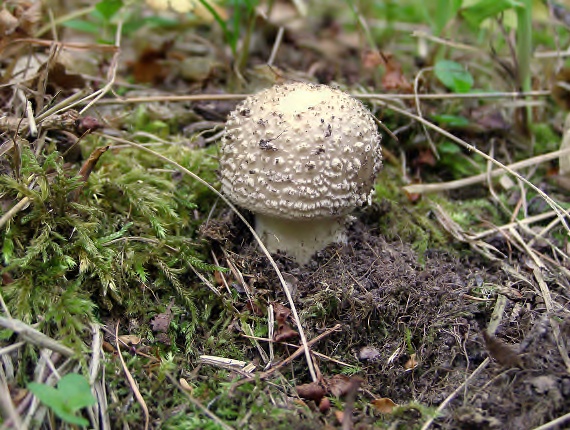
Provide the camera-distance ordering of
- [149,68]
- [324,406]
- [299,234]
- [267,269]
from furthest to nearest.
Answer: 1. [149,68]
2. [299,234]
3. [267,269]
4. [324,406]

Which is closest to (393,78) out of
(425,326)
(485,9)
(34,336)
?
(485,9)

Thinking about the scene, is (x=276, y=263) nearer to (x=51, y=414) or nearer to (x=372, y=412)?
(x=372, y=412)

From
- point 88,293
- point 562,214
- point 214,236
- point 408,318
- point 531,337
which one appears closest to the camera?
point 531,337

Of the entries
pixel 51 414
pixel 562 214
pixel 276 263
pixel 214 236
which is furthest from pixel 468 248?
pixel 51 414

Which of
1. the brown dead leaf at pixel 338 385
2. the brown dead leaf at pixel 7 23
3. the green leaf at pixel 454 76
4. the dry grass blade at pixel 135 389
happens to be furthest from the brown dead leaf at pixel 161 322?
the green leaf at pixel 454 76

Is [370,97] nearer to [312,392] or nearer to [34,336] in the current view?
[312,392]

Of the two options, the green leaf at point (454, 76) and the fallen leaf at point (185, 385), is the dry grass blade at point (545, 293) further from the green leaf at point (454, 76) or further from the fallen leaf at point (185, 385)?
the fallen leaf at point (185, 385)
